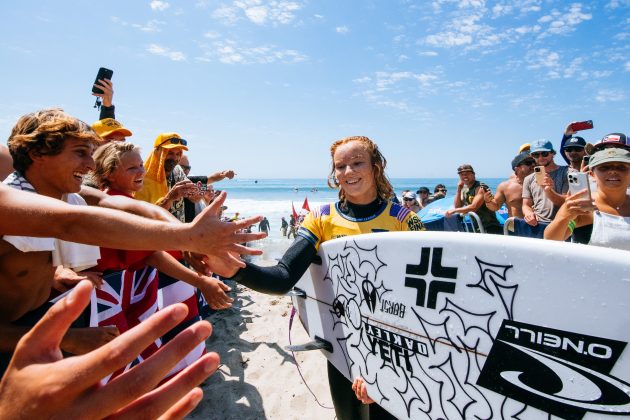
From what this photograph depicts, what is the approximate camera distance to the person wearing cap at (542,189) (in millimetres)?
4199

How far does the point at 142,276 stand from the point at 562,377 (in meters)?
2.47

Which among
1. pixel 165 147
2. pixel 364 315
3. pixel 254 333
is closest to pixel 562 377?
pixel 364 315

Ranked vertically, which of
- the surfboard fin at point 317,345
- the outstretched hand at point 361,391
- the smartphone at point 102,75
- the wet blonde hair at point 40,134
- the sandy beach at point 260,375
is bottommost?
the sandy beach at point 260,375

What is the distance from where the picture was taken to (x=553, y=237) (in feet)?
7.22

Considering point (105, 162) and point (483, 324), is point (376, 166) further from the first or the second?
point (105, 162)

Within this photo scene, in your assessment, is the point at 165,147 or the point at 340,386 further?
the point at 165,147

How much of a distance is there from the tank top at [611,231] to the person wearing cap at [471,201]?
3057 millimetres

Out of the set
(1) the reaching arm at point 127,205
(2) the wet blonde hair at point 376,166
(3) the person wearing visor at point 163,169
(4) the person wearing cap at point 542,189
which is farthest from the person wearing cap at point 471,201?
(1) the reaching arm at point 127,205

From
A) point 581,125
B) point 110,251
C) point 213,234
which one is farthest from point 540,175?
point 110,251

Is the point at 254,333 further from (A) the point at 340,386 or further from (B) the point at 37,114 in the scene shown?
(B) the point at 37,114

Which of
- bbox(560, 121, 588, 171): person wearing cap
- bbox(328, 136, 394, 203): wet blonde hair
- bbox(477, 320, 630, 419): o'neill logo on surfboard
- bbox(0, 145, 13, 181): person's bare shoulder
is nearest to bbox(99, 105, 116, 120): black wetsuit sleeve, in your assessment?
bbox(0, 145, 13, 181): person's bare shoulder

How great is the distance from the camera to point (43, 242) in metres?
1.52

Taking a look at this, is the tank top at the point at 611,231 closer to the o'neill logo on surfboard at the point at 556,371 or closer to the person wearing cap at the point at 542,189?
the o'neill logo on surfboard at the point at 556,371

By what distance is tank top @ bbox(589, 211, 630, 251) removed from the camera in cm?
214
